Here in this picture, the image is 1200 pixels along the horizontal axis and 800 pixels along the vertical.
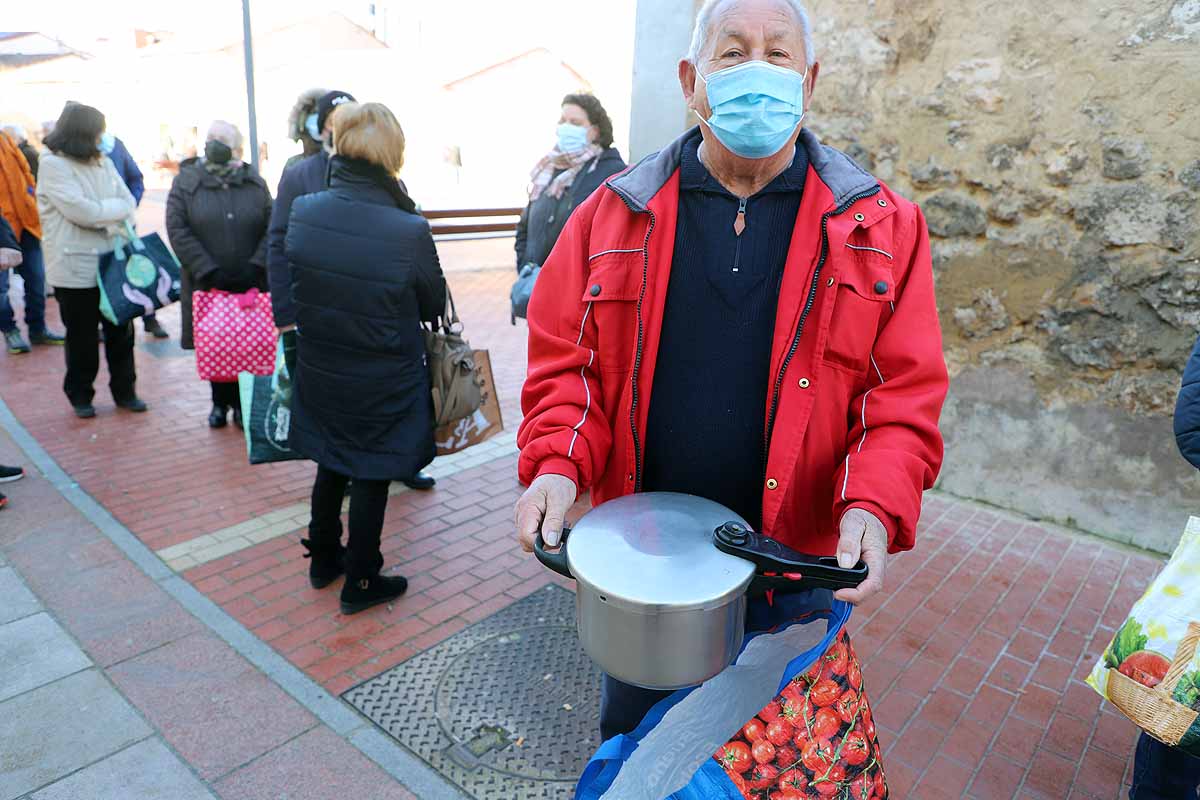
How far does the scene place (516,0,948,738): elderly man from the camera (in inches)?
64.8

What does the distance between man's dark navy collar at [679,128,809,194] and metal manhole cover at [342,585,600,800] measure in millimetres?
1907

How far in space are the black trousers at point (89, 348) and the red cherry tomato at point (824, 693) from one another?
19.0 feet

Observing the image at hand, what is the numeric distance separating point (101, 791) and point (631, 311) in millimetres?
2259

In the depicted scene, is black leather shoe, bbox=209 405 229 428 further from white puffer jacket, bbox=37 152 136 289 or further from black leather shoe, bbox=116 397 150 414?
white puffer jacket, bbox=37 152 136 289

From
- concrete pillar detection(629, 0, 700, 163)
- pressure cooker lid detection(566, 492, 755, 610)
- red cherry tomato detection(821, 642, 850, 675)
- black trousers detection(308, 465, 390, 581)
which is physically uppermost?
concrete pillar detection(629, 0, 700, 163)

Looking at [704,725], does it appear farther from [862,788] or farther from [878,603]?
[878,603]

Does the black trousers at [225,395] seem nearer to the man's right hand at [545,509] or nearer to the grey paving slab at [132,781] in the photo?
the grey paving slab at [132,781]

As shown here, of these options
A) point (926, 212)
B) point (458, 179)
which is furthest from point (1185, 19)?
point (458, 179)

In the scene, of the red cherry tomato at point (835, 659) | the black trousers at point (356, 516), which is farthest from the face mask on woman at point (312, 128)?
the red cherry tomato at point (835, 659)

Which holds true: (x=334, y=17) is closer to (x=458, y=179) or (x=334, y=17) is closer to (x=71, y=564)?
(x=458, y=179)

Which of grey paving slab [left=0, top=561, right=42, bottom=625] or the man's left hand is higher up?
the man's left hand

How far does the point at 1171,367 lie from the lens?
13.4 ft

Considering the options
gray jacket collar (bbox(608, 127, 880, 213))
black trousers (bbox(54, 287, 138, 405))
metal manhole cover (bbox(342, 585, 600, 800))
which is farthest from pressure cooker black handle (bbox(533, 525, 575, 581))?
black trousers (bbox(54, 287, 138, 405))

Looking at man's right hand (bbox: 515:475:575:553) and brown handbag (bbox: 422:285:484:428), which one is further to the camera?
brown handbag (bbox: 422:285:484:428)
